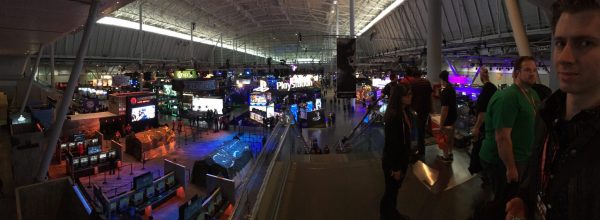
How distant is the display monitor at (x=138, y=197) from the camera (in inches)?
441

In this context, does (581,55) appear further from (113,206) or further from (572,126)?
(113,206)

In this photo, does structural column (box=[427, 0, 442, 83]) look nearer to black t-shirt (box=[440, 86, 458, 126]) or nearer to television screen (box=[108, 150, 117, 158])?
black t-shirt (box=[440, 86, 458, 126])

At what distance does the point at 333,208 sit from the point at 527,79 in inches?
86.1

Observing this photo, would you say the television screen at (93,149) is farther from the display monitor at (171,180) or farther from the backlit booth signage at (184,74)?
the backlit booth signage at (184,74)

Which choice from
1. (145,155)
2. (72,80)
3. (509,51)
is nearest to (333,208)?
(72,80)

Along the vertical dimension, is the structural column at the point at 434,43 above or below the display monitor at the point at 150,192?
above

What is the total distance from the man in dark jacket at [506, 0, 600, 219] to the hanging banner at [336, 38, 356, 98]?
12.0 meters

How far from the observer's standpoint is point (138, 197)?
11.4m

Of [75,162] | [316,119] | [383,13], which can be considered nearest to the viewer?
[75,162]

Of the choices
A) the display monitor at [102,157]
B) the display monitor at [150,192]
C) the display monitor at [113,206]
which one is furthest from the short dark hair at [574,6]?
the display monitor at [102,157]

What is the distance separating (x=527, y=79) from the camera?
2.56m

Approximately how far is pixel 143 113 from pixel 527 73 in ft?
82.9

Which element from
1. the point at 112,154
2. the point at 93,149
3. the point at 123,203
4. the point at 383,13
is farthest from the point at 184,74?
the point at 123,203

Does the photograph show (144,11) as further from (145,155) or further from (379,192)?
(379,192)
